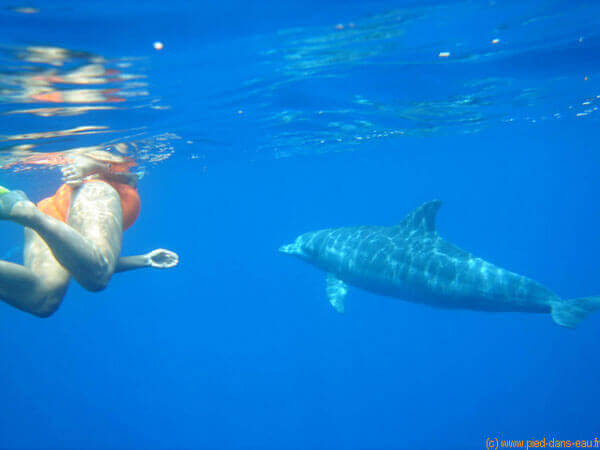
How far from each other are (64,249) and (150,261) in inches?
78.0

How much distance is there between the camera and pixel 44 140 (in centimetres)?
1426

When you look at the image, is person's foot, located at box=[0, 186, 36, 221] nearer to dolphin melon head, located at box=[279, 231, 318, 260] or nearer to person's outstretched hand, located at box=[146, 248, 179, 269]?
person's outstretched hand, located at box=[146, 248, 179, 269]

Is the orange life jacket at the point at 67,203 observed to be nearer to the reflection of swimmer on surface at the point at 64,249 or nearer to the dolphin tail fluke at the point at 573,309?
the reflection of swimmer on surface at the point at 64,249

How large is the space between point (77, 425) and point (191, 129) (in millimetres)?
25827

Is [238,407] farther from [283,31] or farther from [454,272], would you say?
[283,31]

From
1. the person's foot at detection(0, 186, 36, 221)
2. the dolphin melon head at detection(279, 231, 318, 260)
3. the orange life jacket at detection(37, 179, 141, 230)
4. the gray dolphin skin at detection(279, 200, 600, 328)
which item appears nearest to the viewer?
the person's foot at detection(0, 186, 36, 221)

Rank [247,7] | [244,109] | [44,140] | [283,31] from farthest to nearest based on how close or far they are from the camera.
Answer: [244,109]
[44,140]
[283,31]
[247,7]

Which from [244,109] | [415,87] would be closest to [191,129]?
[244,109]

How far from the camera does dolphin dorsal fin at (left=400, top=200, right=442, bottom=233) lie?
36.4 feet

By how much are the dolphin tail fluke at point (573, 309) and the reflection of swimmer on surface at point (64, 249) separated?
8920mm

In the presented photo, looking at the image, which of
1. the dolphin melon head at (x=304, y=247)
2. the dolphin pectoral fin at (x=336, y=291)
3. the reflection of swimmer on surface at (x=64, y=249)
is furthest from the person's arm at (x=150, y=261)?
the dolphin melon head at (x=304, y=247)

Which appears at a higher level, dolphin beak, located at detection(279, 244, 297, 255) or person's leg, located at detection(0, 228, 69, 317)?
dolphin beak, located at detection(279, 244, 297, 255)

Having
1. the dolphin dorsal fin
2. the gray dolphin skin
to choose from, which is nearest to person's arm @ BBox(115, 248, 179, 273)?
the gray dolphin skin

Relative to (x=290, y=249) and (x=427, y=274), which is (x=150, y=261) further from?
(x=290, y=249)
